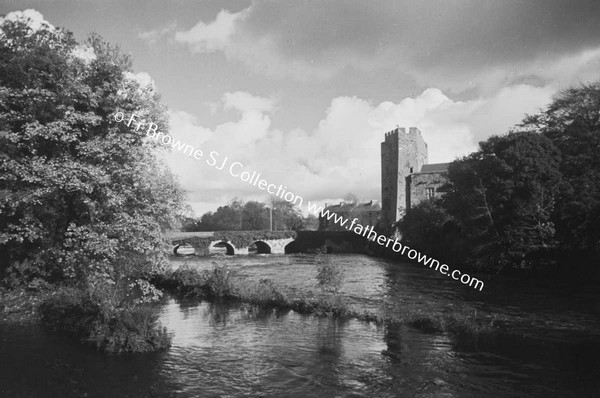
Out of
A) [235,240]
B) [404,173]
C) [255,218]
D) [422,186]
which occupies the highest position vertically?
[404,173]

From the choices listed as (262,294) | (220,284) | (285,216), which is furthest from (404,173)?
(262,294)

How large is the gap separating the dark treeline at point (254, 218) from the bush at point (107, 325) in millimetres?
94158

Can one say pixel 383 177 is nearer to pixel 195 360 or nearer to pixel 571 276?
pixel 571 276

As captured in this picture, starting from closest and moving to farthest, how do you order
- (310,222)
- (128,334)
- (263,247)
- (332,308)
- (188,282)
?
(128,334), (332,308), (188,282), (263,247), (310,222)

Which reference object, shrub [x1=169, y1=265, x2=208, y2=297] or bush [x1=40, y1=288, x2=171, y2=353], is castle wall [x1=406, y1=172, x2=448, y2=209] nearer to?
shrub [x1=169, y1=265, x2=208, y2=297]

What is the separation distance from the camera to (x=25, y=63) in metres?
15.2

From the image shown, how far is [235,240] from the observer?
63.2 meters

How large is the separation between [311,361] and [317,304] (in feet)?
22.2

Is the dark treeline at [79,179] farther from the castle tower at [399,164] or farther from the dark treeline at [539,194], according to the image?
the castle tower at [399,164]

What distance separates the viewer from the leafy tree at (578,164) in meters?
Result: 28.3

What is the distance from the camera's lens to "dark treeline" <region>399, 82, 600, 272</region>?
29156 mm

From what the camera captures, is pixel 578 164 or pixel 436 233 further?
pixel 436 233

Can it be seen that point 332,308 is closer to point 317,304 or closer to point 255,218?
point 317,304

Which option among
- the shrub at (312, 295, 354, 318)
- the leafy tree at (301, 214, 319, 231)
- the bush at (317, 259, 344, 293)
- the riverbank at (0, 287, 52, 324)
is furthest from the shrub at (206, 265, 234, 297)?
the leafy tree at (301, 214, 319, 231)
